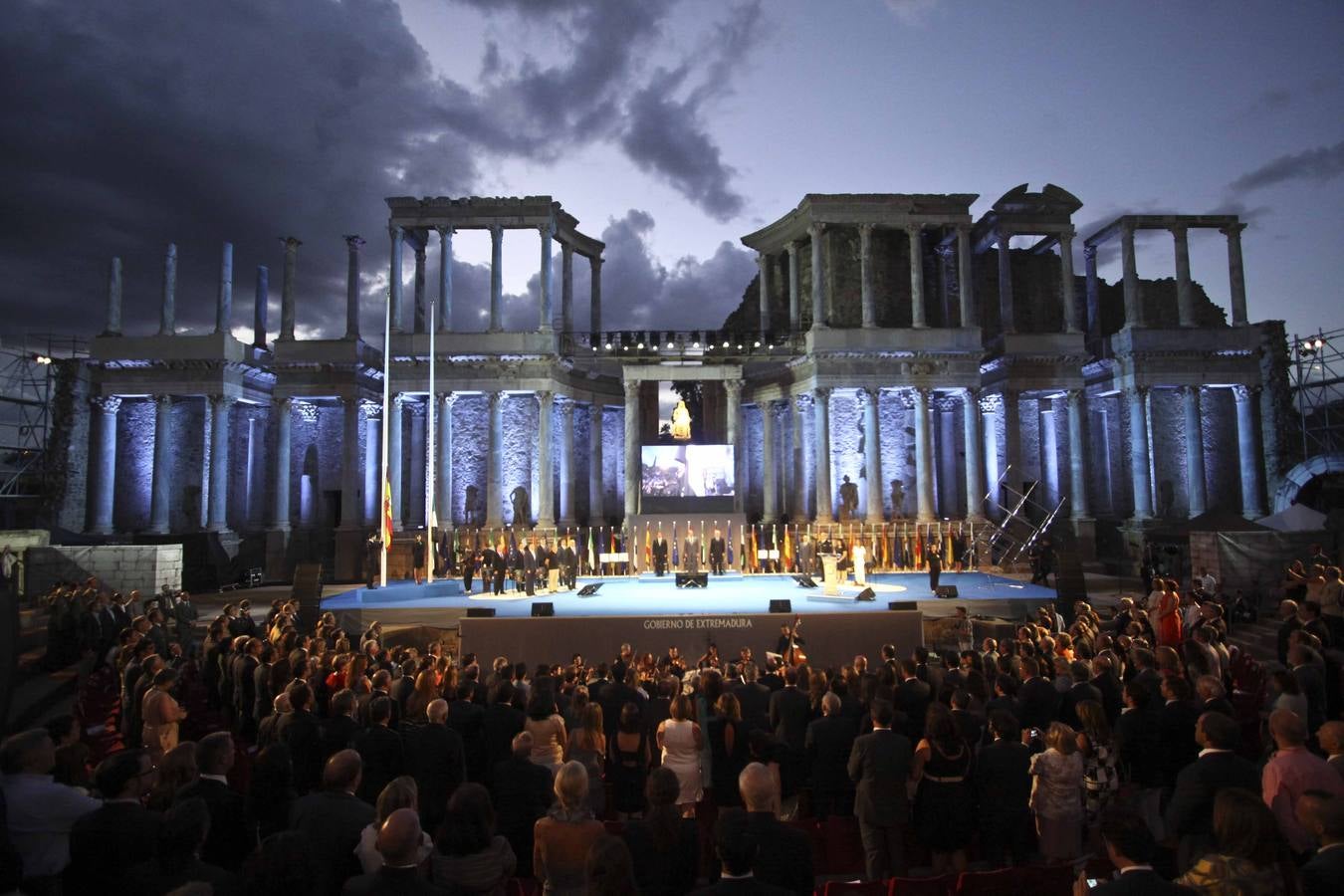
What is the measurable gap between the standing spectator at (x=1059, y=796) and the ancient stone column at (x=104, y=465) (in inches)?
1540

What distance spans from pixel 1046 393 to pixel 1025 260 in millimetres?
8331

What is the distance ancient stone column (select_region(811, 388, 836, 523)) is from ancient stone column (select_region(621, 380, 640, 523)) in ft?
25.5

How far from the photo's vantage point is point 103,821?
4.47m

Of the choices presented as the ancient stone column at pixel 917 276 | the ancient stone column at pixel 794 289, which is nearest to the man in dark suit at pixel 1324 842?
the ancient stone column at pixel 917 276

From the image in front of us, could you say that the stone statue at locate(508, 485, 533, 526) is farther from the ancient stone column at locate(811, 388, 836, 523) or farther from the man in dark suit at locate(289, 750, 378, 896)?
the man in dark suit at locate(289, 750, 378, 896)

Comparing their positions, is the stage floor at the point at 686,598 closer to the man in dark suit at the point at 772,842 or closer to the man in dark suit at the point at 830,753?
the man in dark suit at the point at 830,753

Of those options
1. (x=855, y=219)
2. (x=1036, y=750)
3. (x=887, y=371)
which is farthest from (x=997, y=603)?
(x=855, y=219)

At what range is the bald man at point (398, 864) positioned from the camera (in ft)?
12.4

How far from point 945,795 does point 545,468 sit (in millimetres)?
28265

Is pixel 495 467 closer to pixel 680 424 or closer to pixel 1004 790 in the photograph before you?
pixel 680 424

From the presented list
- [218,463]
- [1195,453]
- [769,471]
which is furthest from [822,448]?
[218,463]

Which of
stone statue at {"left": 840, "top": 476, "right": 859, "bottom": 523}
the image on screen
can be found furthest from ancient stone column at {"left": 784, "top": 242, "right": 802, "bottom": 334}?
the image on screen

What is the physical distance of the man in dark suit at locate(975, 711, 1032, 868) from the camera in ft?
20.5

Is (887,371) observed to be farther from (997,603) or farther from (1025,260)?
(997,603)
